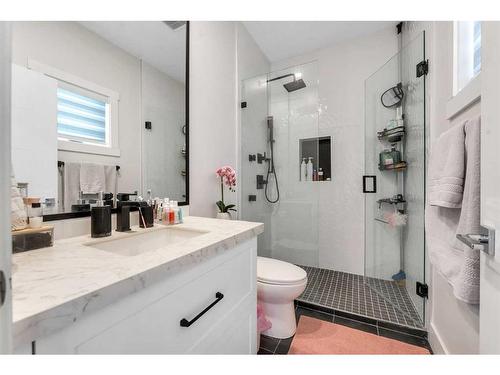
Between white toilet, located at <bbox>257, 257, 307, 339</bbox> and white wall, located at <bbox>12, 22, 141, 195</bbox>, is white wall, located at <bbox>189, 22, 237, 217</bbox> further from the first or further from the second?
white toilet, located at <bbox>257, 257, 307, 339</bbox>

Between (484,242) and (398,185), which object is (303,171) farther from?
(484,242)

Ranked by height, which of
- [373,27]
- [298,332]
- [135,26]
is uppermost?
[373,27]

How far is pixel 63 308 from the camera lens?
1.21 ft

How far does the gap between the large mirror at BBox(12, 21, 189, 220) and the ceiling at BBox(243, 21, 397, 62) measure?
1137 millimetres

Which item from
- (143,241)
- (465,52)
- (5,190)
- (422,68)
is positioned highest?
(422,68)

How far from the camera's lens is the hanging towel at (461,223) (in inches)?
29.6

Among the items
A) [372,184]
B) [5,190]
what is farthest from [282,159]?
[5,190]

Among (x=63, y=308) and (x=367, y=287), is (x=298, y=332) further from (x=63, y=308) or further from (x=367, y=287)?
(x=63, y=308)

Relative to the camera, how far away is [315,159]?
2330mm

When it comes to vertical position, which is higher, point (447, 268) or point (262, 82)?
point (262, 82)

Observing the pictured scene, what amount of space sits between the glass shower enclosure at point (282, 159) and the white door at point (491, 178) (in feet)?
5.46

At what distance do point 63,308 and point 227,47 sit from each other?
2145mm

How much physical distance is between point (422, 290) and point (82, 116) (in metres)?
2.20

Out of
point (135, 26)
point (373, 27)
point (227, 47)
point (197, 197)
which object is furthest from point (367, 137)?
point (135, 26)
